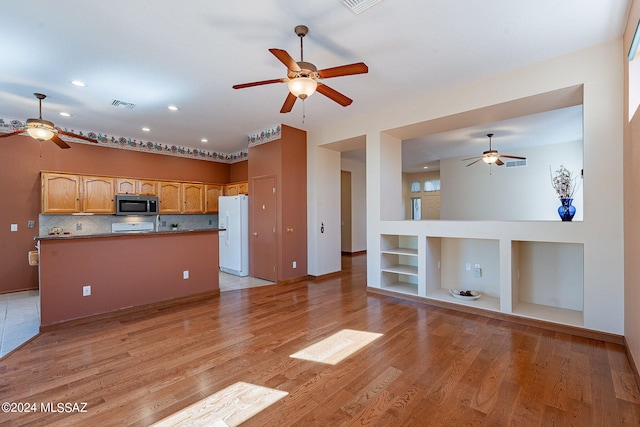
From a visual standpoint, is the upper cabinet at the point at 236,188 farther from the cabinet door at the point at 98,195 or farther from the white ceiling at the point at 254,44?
Result: the white ceiling at the point at 254,44

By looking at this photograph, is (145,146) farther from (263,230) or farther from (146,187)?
(263,230)

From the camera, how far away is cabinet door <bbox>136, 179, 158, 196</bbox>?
6.31m

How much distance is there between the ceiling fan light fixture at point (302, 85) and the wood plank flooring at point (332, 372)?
2.39m

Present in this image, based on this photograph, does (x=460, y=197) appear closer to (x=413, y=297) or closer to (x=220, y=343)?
(x=413, y=297)

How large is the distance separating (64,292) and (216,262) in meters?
1.83

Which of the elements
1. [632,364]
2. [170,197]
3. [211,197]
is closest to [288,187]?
[211,197]

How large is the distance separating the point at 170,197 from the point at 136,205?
0.77m

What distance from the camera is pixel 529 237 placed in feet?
10.8

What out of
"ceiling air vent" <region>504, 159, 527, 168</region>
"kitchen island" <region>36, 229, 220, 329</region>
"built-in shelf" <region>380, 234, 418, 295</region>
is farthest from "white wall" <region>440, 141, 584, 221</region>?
"kitchen island" <region>36, 229, 220, 329</region>

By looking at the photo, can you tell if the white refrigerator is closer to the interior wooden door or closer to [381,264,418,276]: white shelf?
the interior wooden door

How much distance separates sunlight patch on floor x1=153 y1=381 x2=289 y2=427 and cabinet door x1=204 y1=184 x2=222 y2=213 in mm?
5831

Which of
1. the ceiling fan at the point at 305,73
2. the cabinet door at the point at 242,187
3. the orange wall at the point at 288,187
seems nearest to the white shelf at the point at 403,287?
the orange wall at the point at 288,187

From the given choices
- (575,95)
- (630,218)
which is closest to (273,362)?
(630,218)

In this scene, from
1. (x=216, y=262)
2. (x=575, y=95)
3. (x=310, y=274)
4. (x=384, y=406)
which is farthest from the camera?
(x=310, y=274)
